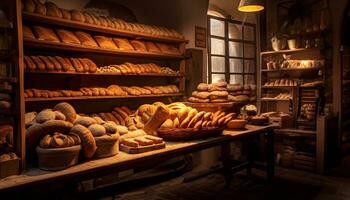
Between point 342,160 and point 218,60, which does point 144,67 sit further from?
point 342,160

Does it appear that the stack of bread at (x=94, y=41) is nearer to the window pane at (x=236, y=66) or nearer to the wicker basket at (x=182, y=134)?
the wicker basket at (x=182, y=134)

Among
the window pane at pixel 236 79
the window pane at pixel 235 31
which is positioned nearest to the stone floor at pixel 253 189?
the window pane at pixel 236 79

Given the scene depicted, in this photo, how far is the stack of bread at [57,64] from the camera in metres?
3.21

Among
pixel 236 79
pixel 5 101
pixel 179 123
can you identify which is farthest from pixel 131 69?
pixel 236 79

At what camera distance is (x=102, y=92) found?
3.84 m

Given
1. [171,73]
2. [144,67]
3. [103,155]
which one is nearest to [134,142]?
[103,155]

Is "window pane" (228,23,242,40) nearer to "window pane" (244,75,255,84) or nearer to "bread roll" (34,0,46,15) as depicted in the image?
"window pane" (244,75,255,84)

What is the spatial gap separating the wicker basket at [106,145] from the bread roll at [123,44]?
6.85 ft

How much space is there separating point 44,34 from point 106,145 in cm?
180

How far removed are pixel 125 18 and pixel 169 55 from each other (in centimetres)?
83

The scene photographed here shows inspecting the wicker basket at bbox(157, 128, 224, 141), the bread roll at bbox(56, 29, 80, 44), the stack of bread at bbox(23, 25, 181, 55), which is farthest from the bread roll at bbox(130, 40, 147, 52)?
the wicker basket at bbox(157, 128, 224, 141)

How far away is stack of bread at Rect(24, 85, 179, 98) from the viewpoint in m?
3.30

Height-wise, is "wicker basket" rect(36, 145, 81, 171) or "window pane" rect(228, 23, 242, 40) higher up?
"window pane" rect(228, 23, 242, 40)

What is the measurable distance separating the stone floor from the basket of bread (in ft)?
3.65
